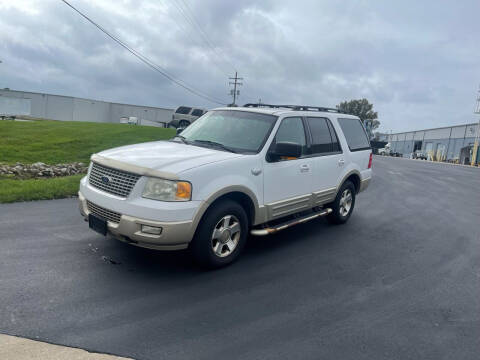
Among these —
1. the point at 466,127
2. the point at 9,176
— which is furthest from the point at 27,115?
the point at 466,127

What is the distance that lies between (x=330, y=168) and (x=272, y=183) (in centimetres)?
161

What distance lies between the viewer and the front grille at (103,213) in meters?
4.02

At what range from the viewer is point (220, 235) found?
4363mm

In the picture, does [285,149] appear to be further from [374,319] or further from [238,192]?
[374,319]

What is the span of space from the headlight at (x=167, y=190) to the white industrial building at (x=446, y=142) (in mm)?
56902

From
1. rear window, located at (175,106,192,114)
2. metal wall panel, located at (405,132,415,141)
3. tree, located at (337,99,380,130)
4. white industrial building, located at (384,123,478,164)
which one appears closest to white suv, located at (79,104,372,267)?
rear window, located at (175,106,192,114)

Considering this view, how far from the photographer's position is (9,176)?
350 inches

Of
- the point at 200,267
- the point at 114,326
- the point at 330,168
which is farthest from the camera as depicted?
the point at 330,168

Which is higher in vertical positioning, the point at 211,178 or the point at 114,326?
the point at 211,178

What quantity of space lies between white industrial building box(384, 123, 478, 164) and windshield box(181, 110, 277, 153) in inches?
2172

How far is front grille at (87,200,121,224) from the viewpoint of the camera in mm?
4023

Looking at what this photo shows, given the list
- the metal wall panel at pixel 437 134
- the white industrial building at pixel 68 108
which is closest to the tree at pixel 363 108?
the metal wall panel at pixel 437 134

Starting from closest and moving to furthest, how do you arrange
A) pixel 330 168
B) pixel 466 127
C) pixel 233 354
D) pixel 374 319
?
1. pixel 233 354
2. pixel 374 319
3. pixel 330 168
4. pixel 466 127

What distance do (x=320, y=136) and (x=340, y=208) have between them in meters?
1.56
